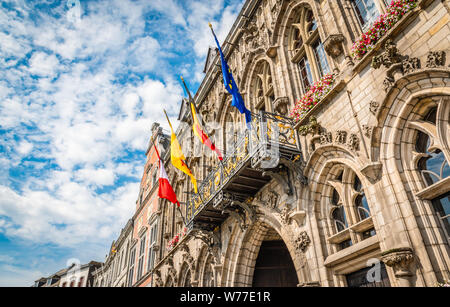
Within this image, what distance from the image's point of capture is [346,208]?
23.2 ft

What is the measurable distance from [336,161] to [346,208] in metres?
1.09

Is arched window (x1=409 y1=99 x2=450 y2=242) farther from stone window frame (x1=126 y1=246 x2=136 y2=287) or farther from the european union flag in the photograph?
stone window frame (x1=126 y1=246 x2=136 y2=287)

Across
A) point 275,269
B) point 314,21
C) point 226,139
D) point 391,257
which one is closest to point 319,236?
point 391,257

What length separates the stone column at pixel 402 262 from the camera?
17.0 feet

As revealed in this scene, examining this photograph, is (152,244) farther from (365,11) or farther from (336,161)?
(365,11)

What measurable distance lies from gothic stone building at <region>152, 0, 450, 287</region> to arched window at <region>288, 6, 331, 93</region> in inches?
1.6

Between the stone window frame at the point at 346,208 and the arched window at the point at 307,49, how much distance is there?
120 inches

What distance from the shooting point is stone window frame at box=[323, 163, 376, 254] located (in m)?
6.73

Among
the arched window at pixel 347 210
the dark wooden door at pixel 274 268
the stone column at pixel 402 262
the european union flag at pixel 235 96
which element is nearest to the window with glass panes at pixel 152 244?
the dark wooden door at pixel 274 268

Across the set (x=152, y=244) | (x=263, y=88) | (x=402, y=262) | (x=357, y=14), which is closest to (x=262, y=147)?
(x=402, y=262)

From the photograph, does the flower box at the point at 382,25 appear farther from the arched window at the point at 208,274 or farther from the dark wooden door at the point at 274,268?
the arched window at the point at 208,274

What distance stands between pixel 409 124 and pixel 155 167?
25043 millimetres

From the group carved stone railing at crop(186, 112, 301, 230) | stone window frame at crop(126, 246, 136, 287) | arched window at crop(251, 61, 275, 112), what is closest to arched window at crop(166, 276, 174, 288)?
carved stone railing at crop(186, 112, 301, 230)

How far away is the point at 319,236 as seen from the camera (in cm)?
753
